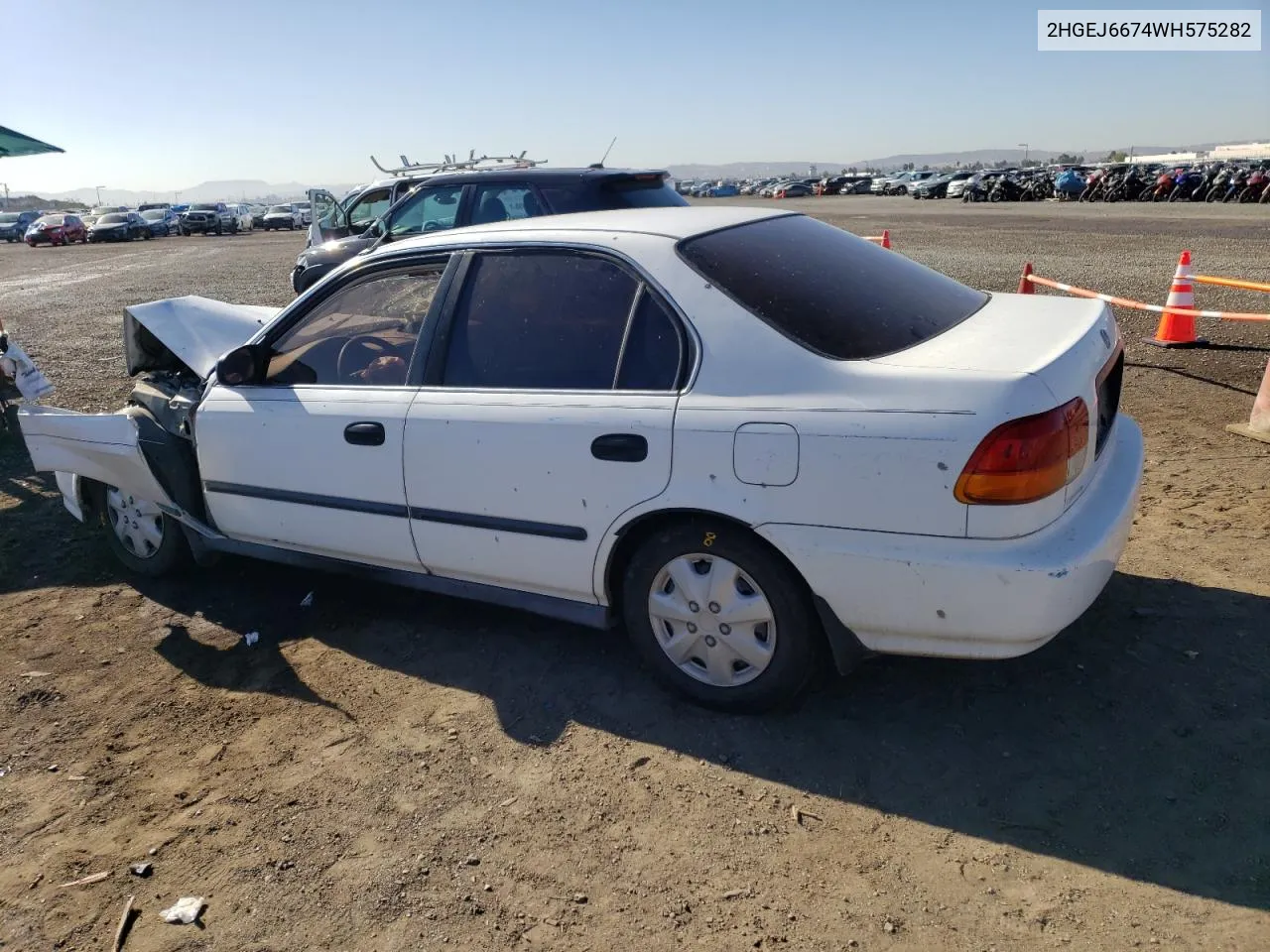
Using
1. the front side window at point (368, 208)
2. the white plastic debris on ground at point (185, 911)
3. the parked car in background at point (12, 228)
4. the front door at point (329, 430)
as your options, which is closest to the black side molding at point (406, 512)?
the front door at point (329, 430)

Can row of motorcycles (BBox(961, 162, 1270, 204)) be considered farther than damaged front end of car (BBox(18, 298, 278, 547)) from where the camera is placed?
Yes

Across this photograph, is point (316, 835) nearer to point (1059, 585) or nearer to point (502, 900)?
point (502, 900)

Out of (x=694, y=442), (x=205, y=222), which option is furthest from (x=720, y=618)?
(x=205, y=222)

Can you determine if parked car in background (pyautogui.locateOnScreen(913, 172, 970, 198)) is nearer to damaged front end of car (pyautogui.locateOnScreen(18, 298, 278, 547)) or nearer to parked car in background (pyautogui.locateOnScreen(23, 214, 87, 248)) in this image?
parked car in background (pyautogui.locateOnScreen(23, 214, 87, 248))

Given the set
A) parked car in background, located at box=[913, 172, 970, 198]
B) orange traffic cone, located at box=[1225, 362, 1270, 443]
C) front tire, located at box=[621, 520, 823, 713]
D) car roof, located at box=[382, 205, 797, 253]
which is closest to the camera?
front tire, located at box=[621, 520, 823, 713]

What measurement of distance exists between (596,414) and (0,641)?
3034 millimetres

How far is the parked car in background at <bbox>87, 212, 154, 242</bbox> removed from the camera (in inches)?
1727

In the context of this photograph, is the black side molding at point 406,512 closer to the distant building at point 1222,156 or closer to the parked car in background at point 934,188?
the parked car in background at point 934,188

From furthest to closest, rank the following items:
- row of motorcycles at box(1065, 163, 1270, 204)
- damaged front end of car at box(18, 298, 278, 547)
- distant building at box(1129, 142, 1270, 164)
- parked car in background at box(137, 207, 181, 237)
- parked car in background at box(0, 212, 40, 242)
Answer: distant building at box(1129, 142, 1270, 164)
parked car in background at box(0, 212, 40, 242)
parked car in background at box(137, 207, 181, 237)
row of motorcycles at box(1065, 163, 1270, 204)
damaged front end of car at box(18, 298, 278, 547)

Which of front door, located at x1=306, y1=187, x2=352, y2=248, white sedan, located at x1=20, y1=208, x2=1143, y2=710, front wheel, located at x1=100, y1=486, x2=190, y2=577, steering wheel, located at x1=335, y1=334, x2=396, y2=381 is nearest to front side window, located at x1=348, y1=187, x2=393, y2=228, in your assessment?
front door, located at x1=306, y1=187, x2=352, y2=248

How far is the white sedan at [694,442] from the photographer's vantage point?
109 inches

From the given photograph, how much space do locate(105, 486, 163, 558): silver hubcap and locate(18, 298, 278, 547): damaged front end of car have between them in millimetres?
87

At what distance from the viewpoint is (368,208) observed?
14.2 metres

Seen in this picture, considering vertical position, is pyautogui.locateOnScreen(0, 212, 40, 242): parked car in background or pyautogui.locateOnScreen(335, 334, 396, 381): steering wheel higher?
pyautogui.locateOnScreen(0, 212, 40, 242): parked car in background
